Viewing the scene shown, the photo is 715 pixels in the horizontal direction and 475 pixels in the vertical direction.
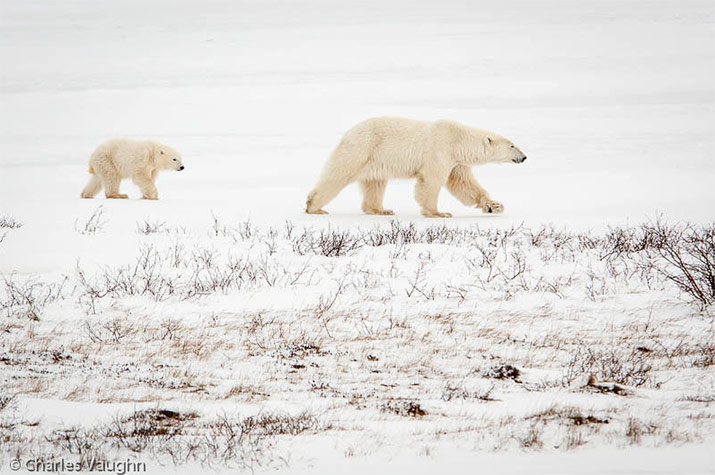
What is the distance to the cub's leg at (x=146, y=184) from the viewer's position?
13.0 metres

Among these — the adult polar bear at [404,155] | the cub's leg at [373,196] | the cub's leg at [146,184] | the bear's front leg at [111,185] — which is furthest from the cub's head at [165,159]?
the cub's leg at [373,196]

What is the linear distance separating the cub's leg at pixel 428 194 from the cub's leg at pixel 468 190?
0.58 meters

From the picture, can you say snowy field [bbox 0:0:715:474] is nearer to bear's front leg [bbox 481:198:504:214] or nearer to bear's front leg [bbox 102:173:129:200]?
bear's front leg [bbox 481:198:504:214]

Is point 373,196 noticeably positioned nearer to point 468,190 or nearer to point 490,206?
point 468,190

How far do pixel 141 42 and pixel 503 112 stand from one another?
27.3 m

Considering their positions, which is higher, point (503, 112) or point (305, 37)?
point (305, 37)

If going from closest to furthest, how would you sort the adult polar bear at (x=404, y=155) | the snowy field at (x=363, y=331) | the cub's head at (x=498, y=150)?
the snowy field at (x=363, y=331)
the adult polar bear at (x=404, y=155)
the cub's head at (x=498, y=150)

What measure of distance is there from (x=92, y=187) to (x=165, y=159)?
150cm

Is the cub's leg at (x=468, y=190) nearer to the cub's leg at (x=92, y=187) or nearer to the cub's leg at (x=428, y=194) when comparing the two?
the cub's leg at (x=428, y=194)

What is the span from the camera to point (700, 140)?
25.1 m

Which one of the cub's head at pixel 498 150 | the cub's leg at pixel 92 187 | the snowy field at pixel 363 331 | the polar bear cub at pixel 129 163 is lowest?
the snowy field at pixel 363 331

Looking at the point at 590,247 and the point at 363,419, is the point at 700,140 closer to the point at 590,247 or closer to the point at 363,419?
the point at 590,247

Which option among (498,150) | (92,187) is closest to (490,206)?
(498,150)

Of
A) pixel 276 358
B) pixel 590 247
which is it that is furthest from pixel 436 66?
pixel 276 358
